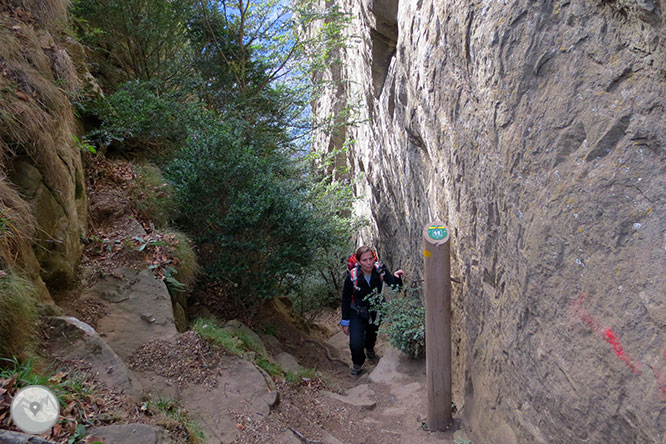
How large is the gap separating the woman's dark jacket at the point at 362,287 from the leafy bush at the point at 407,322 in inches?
13.3

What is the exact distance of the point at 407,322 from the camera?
611 cm

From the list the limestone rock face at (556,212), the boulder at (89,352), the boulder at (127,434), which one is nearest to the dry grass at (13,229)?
the boulder at (89,352)

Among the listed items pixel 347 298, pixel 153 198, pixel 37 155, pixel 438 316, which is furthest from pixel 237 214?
pixel 438 316

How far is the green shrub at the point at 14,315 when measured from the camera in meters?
3.04

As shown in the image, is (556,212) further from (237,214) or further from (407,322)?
(237,214)

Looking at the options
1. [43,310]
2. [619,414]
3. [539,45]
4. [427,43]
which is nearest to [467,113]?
[539,45]

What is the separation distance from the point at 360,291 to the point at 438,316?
8.86 ft

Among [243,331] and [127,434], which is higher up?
[243,331]

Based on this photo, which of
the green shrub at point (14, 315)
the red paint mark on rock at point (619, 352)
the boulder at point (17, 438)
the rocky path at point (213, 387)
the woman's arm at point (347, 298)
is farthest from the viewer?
the woman's arm at point (347, 298)

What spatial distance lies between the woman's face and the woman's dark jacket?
0.34ft

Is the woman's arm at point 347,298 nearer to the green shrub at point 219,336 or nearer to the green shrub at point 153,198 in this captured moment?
the green shrub at point 219,336

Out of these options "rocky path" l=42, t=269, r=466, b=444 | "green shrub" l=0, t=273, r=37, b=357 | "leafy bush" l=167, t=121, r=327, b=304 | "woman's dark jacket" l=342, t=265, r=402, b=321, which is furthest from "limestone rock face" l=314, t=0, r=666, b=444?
"green shrub" l=0, t=273, r=37, b=357

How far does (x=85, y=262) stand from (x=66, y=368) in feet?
7.07

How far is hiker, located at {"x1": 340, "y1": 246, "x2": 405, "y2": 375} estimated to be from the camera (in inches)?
275
